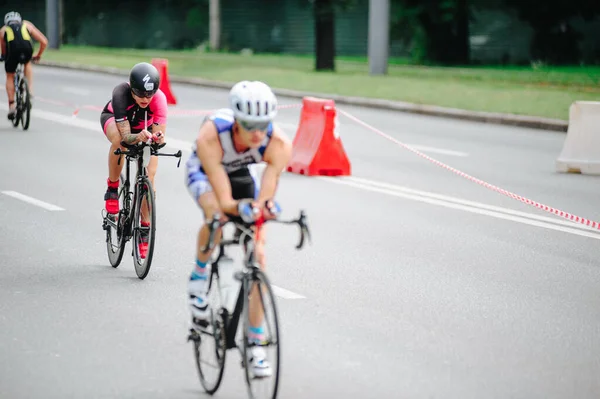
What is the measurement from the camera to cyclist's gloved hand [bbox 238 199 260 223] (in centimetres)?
625

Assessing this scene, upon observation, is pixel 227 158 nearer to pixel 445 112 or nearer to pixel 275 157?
pixel 275 157

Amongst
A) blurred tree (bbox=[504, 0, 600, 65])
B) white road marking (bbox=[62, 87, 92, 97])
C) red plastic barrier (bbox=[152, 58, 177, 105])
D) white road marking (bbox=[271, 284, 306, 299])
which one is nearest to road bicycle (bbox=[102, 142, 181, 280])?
white road marking (bbox=[271, 284, 306, 299])

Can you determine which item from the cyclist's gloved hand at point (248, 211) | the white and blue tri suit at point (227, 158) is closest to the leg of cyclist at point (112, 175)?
the white and blue tri suit at point (227, 158)

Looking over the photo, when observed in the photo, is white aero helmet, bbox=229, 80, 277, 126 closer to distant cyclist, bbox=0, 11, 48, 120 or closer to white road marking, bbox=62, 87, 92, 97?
distant cyclist, bbox=0, 11, 48, 120

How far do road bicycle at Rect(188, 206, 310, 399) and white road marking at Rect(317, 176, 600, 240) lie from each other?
5973 millimetres

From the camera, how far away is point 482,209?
13641 mm

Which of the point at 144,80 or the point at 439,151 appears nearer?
the point at 144,80

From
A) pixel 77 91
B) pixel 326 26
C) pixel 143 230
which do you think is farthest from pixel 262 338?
pixel 326 26

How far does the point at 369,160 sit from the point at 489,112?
22.0ft

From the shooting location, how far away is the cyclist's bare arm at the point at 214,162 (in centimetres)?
657

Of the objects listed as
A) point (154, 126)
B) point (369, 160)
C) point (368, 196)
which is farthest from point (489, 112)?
point (154, 126)

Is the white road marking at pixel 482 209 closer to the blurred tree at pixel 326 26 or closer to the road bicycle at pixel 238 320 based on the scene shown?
the road bicycle at pixel 238 320

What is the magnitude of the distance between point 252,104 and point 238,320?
1140 mm

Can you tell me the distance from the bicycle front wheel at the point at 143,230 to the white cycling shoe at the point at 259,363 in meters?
3.36
